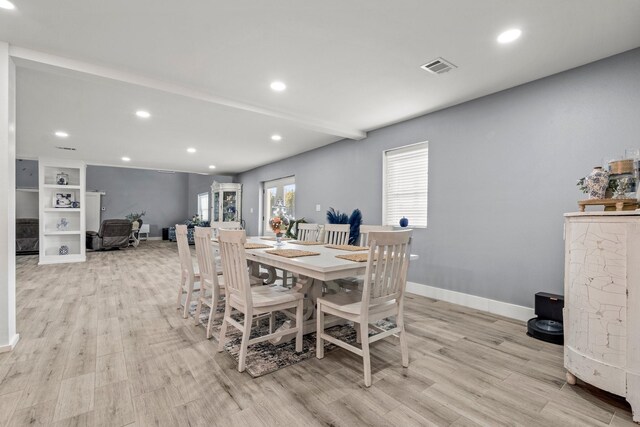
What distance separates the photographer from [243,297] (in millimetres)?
2074

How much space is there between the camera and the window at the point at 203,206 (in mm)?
11754

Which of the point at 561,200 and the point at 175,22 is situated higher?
the point at 175,22

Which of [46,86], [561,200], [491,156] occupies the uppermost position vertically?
[46,86]

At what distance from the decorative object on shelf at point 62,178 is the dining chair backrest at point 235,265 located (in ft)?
21.9

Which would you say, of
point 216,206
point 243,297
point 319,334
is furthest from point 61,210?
point 319,334

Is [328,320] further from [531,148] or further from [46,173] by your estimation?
[46,173]

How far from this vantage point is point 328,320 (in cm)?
275

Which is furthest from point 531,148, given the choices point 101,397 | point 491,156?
point 101,397

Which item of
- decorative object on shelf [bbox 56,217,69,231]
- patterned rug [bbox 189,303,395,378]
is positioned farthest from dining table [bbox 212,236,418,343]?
decorative object on shelf [bbox 56,217,69,231]

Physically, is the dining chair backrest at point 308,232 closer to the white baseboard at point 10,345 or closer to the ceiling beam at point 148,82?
the ceiling beam at point 148,82

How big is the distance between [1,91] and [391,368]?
356cm

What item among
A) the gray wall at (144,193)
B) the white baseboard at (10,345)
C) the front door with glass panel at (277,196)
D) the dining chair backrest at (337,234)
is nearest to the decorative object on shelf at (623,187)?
the dining chair backrest at (337,234)

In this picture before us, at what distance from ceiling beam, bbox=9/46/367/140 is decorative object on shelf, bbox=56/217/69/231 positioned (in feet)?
18.2

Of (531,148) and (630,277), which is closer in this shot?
(630,277)
